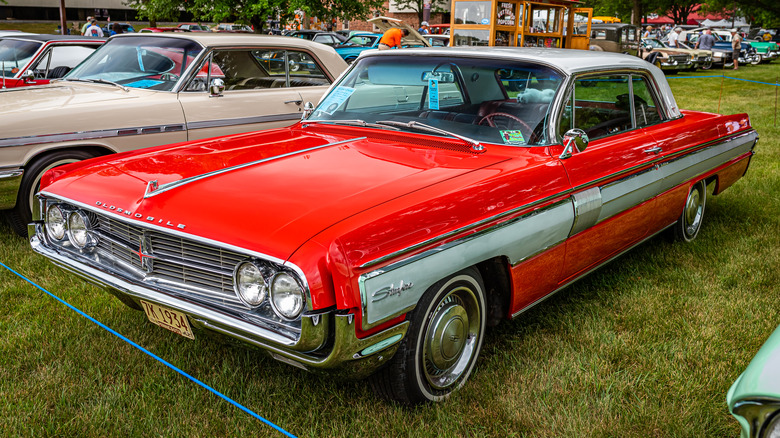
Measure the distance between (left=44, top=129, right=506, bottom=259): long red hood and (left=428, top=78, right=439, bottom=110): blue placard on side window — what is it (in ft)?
1.00

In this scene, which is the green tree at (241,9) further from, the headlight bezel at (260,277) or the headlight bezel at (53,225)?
the headlight bezel at (260,277)

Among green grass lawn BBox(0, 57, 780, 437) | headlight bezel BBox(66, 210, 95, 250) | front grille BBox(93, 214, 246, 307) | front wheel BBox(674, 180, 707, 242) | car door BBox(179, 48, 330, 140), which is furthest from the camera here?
car door BBox(179, 48, 330, 140)

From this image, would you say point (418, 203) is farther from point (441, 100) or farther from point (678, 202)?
point (678, 202)

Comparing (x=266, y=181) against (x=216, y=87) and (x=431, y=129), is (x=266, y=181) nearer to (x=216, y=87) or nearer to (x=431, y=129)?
(x=431, y=129)

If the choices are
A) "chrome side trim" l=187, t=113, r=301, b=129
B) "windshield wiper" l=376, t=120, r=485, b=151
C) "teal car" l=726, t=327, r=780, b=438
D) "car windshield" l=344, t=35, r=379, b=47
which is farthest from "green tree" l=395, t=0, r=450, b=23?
"teal car" l=726, t=327, r=780, b=438

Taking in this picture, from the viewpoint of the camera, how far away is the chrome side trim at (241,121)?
555 cm

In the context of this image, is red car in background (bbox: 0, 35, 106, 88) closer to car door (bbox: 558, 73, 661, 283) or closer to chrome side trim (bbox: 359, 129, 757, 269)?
car door (bbox: 558, 73, 661, 283)

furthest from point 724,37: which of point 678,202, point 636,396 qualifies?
point 636,396

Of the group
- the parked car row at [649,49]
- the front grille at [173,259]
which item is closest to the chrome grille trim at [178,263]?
the front grille at [173,259]

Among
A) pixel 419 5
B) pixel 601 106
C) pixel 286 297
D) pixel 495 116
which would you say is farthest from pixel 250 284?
pixel 419 5

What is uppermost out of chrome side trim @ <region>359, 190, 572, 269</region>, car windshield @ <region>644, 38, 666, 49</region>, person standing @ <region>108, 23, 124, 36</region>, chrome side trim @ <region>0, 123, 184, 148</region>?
person standing @ <region>108, 23, 124, 36</region>

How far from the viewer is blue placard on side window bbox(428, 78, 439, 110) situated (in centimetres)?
A: 373

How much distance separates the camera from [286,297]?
2354 mm

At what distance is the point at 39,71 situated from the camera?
25.5 feet
